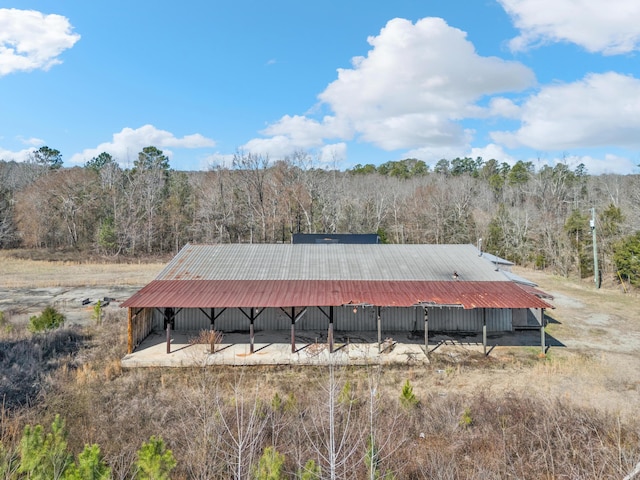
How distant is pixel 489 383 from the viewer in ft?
47.2

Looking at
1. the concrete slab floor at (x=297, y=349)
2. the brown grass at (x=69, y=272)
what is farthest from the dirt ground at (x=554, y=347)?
the concrete slab floor at (x=297, y=349)

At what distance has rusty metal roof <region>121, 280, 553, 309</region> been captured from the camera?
1694 centimetres

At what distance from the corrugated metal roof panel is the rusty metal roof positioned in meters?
0.75

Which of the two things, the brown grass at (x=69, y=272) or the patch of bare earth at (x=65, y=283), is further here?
the brown grass at (x=69, y=272)

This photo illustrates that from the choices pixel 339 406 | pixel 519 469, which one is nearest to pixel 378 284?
pixel 339 406

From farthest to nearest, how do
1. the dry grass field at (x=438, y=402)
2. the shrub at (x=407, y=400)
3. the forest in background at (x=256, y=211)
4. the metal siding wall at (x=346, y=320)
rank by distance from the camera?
the forest in background at (x=256, y=211), the metal siding wall at (x=346, y=320), the shrub at (x=407, y=400), the dry grass field at (x=438, y=402)

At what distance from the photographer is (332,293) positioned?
1803 centimetres

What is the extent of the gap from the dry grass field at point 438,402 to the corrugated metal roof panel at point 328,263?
14.3 ft

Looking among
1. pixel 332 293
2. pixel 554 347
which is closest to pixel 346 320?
pixel 332 293

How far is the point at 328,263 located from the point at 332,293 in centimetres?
427

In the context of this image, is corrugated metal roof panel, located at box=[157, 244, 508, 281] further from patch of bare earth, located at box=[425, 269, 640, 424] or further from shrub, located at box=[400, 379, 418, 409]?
shrub, located at box=[400, 379, 418, 409]

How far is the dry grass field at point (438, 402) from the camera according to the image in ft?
29.3

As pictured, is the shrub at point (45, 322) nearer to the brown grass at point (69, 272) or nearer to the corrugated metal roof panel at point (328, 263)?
the corrugated metal roof panel at point (328, 263)

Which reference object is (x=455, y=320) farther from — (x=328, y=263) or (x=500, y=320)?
(x=328, y=263)
